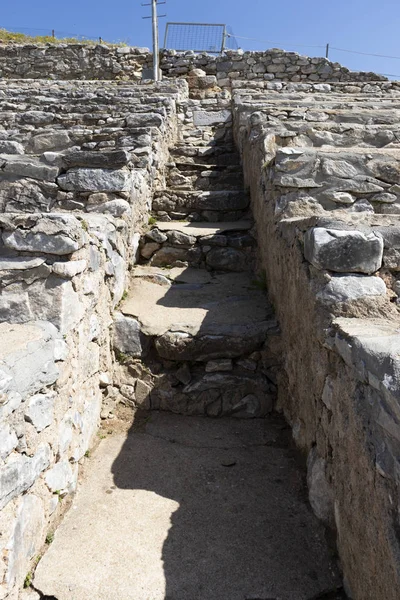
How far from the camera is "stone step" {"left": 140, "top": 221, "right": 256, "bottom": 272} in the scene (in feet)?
14.4

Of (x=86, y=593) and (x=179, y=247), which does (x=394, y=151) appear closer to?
(x=179, y=247)

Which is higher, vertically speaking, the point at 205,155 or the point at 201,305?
the point at 205,155

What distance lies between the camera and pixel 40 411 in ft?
7.16

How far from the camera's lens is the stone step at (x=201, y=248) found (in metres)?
4.40

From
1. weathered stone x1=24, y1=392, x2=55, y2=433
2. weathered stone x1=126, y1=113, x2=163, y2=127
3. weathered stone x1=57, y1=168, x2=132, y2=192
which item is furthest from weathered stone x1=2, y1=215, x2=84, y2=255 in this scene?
weathered stone x1=126, y1=113, x2=163, y2=127

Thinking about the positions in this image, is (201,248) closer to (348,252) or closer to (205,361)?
A: (205,361)

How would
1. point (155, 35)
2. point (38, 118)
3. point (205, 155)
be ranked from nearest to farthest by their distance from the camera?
point (38, 118) < point (205, 155) < point (155, 35)

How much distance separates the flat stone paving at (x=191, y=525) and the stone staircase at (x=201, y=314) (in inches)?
9.7

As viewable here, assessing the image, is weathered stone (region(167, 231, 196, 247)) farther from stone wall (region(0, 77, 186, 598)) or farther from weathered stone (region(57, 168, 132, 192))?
weathered stone (region(57, 168, 132, 192))

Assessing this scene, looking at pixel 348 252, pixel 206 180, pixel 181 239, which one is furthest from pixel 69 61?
pixel 348 252

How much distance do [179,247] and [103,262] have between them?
136 centimetres

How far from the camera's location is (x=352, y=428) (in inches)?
71.3

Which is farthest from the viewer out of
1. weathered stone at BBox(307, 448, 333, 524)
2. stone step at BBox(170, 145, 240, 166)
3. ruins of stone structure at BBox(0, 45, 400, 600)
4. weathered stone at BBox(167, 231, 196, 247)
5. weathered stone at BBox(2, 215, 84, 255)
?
stone step at BBox(170, 145, 240, 166)

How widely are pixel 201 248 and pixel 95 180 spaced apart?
3.55 feet
